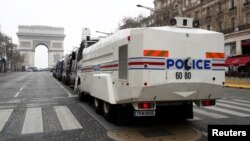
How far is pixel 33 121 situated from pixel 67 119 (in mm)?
1045

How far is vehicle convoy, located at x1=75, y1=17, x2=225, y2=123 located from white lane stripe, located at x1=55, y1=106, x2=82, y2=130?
1337mm

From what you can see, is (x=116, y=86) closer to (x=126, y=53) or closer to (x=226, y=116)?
(x=126, y=53)

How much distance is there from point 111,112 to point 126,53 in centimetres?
222

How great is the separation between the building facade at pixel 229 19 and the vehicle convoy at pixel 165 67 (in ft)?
107

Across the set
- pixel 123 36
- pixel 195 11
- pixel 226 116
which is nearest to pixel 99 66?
pixel 123 36

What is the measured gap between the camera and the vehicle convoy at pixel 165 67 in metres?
7.94

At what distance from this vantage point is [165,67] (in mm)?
8070

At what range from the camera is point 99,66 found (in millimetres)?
11086

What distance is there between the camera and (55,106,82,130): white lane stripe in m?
9.50

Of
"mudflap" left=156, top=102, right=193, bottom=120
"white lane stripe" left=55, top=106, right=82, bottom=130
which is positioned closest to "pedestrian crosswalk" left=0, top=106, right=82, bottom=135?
"white lane stripe" left=55, top=106, right=82, bottom=130

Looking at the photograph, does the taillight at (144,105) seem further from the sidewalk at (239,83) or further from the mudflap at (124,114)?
the sidewalk at (239,83)

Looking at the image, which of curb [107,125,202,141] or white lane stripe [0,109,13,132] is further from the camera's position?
white lane stripe [0,109,13,132]

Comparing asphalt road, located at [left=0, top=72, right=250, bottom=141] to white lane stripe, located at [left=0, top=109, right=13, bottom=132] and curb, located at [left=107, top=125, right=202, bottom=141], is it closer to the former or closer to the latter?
white lane stripe, located at [left=0, top=109, right=13, bottom=132]

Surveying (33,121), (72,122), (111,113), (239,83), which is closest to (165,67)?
(111,113)
